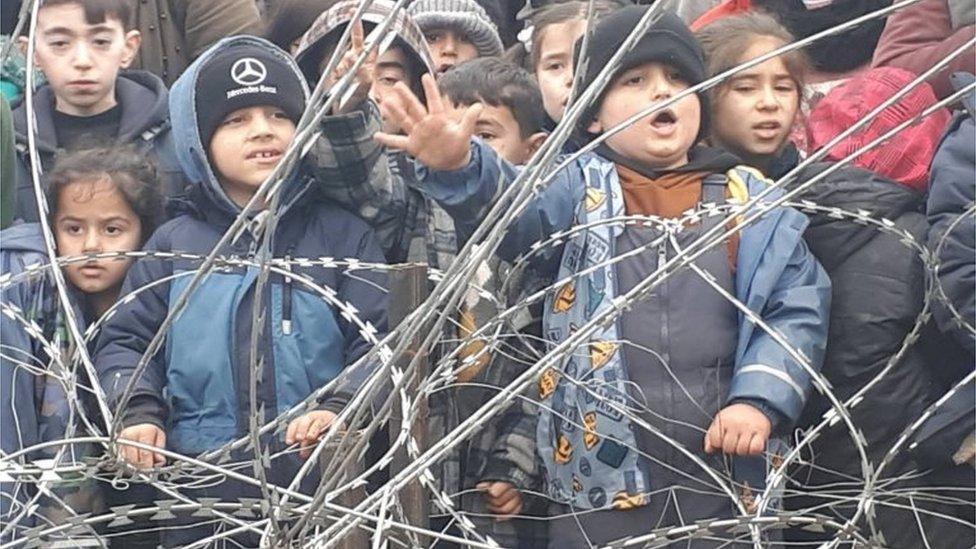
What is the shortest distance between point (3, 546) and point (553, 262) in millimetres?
1227

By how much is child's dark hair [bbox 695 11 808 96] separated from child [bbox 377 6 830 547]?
47 centimetres

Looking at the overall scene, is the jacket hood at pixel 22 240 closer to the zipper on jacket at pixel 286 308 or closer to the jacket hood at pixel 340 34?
the zipper on jacket at pixel 286 308

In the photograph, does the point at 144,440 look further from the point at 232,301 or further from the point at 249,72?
the point at 249,72

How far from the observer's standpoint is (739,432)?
9.25 feet

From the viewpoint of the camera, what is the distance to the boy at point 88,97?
3771 millimetres

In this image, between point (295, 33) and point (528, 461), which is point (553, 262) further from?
point (295, 33)

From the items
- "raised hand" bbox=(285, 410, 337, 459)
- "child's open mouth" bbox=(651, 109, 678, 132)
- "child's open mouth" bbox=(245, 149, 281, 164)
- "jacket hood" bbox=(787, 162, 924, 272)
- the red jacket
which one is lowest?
"raised hand" bbox=(285, 410, 337, 459)

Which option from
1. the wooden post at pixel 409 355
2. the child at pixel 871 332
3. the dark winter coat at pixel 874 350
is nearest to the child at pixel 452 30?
the child at pixel 871 332

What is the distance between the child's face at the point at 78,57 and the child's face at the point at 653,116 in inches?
49.3

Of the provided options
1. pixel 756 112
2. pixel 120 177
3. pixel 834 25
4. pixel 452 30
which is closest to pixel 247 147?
pixel 120 177

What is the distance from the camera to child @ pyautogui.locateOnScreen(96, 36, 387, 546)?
3.13 meters

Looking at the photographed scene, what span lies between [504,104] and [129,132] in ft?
2.83

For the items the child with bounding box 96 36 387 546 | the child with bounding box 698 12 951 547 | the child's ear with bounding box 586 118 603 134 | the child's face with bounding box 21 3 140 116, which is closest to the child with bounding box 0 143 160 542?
the child with bounding box 96 36 387 546

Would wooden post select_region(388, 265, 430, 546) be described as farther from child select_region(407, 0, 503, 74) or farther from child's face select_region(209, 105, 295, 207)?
child select_region(407, 0, 503, 74)
